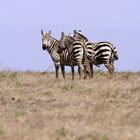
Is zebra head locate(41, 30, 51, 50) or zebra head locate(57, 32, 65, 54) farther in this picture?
zebra head locate(41, 30, 51, 50)

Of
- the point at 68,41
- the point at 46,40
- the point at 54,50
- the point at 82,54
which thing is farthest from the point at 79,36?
the point at 82,54

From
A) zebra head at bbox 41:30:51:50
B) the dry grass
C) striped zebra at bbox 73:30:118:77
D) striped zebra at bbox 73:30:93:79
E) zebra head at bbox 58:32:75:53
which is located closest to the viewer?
the dry grass

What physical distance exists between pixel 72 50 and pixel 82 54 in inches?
15.0

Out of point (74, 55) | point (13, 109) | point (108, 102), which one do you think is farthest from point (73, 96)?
point (74, 55)

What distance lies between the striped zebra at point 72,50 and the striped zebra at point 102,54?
1.25 ft

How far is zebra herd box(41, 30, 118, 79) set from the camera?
2025cm

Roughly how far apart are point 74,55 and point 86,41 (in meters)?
0.96

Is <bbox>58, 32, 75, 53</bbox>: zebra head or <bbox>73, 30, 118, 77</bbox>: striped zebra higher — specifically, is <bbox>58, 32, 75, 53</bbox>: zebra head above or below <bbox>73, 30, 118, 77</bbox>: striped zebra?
above

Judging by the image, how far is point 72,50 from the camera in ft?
66.7

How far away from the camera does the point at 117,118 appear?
1067cm

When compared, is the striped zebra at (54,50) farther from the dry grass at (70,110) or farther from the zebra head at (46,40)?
the dry grass at (70,110)

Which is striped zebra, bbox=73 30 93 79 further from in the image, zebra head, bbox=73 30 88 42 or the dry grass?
the dry grass

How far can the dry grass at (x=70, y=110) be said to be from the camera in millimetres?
8859

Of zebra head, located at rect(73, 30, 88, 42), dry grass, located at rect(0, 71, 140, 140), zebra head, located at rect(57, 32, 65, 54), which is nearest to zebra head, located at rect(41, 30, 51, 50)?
zebra head, located at rect(57, 32, 65, 54)
